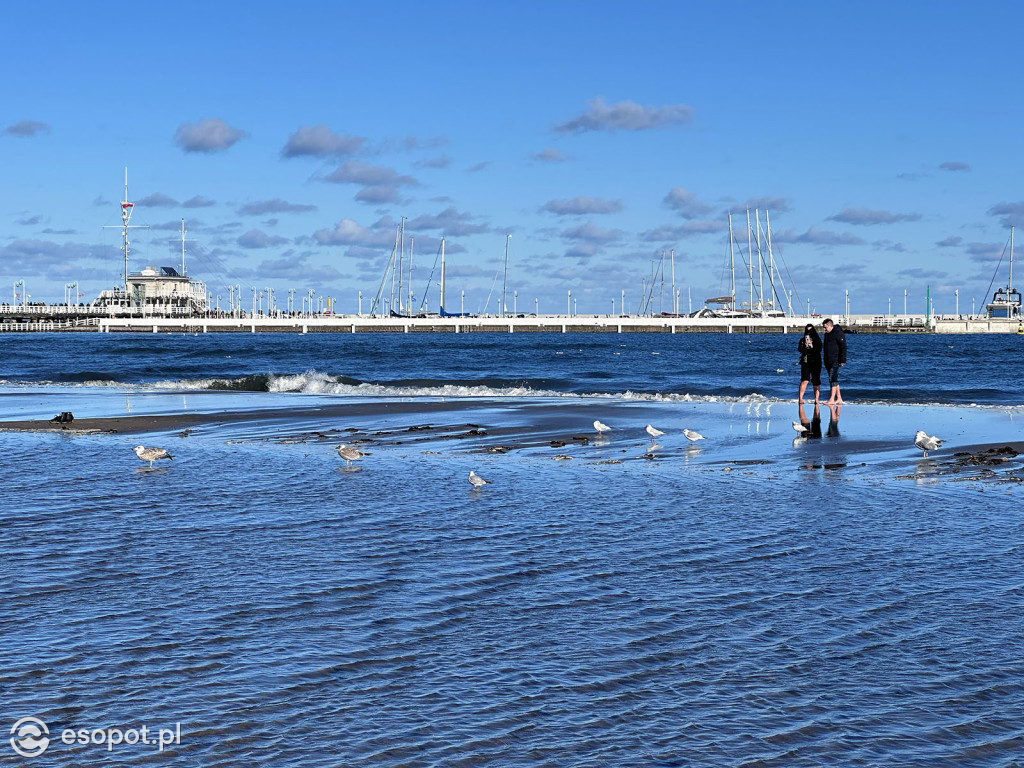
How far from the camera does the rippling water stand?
14.7 ft

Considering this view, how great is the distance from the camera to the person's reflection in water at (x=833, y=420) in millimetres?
17795

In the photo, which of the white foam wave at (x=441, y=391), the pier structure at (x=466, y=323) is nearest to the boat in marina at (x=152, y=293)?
the pier structure at (x=466, y=323)

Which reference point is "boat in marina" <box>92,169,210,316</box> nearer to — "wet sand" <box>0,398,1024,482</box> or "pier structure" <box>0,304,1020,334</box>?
"pier structure" <box>0,304,1020,334</box>

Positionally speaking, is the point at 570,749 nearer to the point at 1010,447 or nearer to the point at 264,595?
the point at 264,595

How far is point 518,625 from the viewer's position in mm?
6051

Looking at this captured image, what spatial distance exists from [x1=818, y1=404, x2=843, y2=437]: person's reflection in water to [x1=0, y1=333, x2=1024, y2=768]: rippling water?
22.1 feet

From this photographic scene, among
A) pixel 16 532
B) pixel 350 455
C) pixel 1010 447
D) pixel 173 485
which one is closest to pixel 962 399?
pixel 1010 447

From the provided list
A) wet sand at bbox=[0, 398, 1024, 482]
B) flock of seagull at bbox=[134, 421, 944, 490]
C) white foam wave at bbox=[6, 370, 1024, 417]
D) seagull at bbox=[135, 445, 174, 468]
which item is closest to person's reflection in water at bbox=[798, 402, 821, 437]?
wet sand at bbox=[0, 398, 1024, 482]

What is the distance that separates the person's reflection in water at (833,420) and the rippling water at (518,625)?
6743 mm

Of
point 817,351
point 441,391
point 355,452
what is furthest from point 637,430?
point 441,391

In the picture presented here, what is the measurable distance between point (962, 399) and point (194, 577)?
26932mm

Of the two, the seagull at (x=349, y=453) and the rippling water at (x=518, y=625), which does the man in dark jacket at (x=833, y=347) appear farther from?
Answer: the seagull at (x=349, y=453)

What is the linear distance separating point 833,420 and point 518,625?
15.4 meters

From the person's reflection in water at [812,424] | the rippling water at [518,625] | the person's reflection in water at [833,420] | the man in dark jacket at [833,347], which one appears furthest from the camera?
the man in dark jacket at [833,347]
